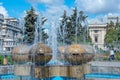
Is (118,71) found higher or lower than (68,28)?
lower

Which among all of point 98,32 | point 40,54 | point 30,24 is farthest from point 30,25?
point 98,32

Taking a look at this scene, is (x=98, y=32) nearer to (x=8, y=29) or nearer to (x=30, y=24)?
(x=8, y=29)

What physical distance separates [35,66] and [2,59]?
8799 mm

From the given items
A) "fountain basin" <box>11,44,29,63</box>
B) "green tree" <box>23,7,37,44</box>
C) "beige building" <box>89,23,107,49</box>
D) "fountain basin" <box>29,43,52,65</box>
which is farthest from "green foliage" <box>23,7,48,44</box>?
"beige building" <box>89,23,107,49</box>

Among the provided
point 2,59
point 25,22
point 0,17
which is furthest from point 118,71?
point 0,17

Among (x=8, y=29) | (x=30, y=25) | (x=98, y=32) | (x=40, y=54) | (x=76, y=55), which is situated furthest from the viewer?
(x=98, y=32)

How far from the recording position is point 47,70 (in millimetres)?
10492

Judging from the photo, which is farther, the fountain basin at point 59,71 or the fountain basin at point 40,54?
the fountain basin at point 59,71

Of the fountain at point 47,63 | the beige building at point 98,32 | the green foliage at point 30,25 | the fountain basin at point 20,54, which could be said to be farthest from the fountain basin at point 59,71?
the beige building at point 98,32

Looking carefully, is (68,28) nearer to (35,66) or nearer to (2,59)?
(2,59)

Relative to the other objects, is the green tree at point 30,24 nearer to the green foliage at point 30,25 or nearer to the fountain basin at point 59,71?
the green foliage at point 30,25

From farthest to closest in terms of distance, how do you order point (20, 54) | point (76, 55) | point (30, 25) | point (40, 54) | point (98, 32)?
point (98, 32)
point (30, 25)
point (20, 54)
point (76, 55)
point (40, 54)

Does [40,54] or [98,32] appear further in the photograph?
[98,32]

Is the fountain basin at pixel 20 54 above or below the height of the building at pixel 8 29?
below
